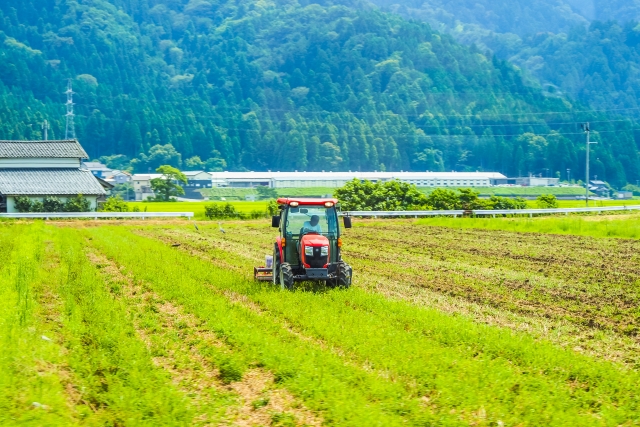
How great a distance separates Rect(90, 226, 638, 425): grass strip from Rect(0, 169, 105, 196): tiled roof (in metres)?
46.3

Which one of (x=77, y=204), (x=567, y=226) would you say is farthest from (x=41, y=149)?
(x=567, y=226)

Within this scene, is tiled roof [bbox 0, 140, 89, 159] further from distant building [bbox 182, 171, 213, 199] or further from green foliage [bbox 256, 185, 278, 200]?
distant building [bbox 182, 171, 213, 199]

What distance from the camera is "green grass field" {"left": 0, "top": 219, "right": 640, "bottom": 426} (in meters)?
8.24

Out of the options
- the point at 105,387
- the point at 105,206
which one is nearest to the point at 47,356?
the point at 105,387

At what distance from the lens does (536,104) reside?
584 ft

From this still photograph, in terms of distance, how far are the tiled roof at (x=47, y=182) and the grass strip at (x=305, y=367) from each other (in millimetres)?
42743

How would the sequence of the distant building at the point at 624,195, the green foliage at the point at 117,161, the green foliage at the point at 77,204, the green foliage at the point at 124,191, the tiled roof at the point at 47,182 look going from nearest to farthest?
the green foliage at the point at 77,204
the tiled roof at the point at 47,182
the green foliage at the point at 124,191
the distant building at the point at 624,195
the green foliage at the point at 117,161

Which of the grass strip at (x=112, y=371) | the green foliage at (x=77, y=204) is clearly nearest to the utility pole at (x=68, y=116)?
the green foliage at (x=77, y=204)

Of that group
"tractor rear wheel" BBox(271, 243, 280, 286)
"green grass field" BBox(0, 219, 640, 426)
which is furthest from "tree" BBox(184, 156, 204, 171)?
"tractor rear wheel" BBox(271, 243, 280, 286)

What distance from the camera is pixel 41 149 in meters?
63.9

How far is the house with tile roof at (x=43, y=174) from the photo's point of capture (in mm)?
56125

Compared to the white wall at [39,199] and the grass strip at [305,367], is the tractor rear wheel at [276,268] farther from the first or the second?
the white wall at [39,199]

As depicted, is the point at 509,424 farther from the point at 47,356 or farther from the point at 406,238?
the point at 406,238

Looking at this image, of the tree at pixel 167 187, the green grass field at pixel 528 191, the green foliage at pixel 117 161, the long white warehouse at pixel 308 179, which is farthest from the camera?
the green foliage at pixel 117 161
